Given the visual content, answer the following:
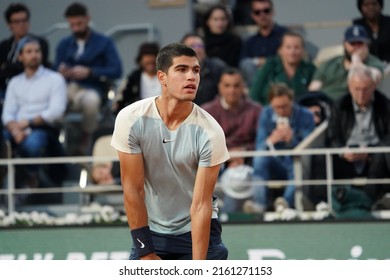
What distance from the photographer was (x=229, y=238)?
1050cm

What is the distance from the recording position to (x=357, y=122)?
37.4 ft

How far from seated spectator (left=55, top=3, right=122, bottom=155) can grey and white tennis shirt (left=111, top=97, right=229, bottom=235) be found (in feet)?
20.3

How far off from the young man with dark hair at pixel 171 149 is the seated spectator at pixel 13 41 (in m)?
6.71

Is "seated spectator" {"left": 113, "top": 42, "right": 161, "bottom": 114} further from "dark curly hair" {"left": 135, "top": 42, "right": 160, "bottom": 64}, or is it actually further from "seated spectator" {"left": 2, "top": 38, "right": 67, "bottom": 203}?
"seated spectator" {"left": 2, "top": 38, "right": 67, "bottom": 203}

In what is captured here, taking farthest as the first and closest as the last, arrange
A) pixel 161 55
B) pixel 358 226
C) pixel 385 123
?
pixel 385 123 → pixel 358 226 → pixel 161 55

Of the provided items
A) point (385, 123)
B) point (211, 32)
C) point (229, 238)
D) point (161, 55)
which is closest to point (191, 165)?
point (161, 55)

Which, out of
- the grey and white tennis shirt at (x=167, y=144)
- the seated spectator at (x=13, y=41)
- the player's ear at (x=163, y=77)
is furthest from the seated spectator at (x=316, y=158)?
the player's ear at (x=163, y=77)

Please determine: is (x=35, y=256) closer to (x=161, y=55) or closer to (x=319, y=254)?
(x=319, y=254)

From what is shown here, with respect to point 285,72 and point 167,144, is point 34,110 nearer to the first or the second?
point 285,72

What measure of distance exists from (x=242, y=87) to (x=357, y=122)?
123cm

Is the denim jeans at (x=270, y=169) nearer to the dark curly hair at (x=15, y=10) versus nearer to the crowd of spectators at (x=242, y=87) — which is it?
the crowd of spectators at (x=242, y=87)

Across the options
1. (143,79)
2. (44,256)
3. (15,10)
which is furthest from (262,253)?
(15,10)
